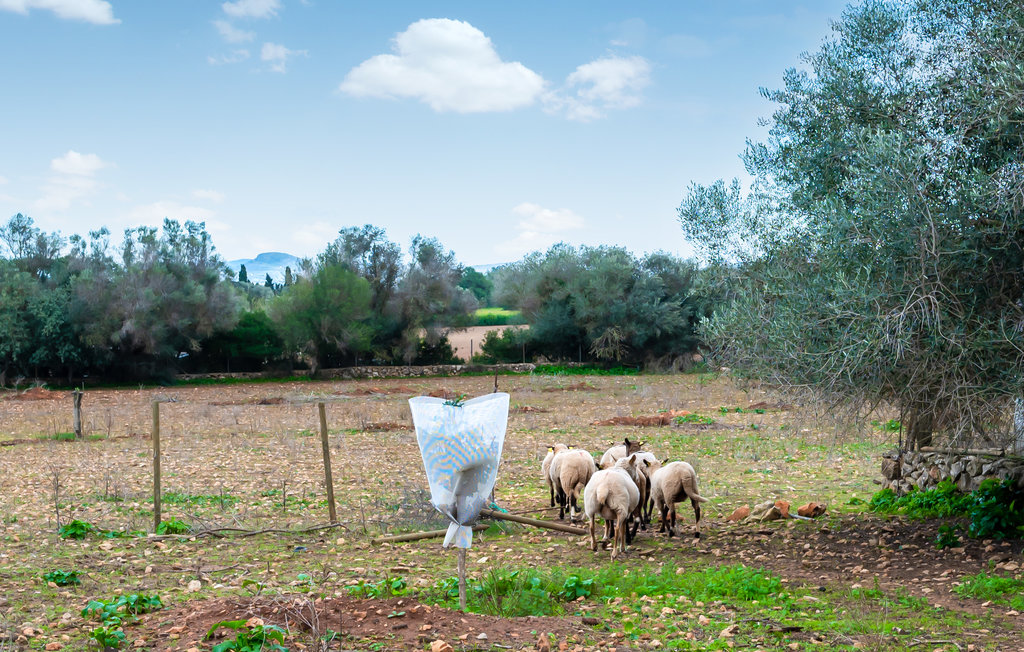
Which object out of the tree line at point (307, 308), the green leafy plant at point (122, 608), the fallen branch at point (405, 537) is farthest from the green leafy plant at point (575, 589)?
the tree line at point (307, 308)

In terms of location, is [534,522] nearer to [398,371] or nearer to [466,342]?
[398,371]

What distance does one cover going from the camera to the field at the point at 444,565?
721 cm

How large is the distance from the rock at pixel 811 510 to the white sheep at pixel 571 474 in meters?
3.20

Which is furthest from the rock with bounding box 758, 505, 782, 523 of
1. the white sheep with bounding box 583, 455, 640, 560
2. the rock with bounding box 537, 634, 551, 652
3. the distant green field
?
the distant green field

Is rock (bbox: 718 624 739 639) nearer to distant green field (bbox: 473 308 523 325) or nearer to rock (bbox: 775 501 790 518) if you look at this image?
rock (bbox: 775 501 790 518)

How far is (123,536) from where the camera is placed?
11859 mm

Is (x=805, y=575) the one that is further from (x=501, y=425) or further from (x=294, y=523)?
(x=294, y=523)

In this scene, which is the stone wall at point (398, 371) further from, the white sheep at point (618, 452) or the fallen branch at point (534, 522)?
the fallen branch at point (534, 522)

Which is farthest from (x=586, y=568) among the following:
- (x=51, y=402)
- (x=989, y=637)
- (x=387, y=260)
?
(x=387, y=260)

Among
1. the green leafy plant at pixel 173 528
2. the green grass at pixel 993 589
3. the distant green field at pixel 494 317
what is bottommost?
the green leafy plant at pixel 173 528

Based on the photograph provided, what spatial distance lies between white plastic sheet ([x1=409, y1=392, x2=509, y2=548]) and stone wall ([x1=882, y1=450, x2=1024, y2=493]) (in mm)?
7783

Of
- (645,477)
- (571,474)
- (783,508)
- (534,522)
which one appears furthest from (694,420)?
(534,522)

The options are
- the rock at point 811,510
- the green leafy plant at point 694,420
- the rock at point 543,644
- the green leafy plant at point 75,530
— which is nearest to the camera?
the rock at point 543,644

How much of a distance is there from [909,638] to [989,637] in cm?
71
